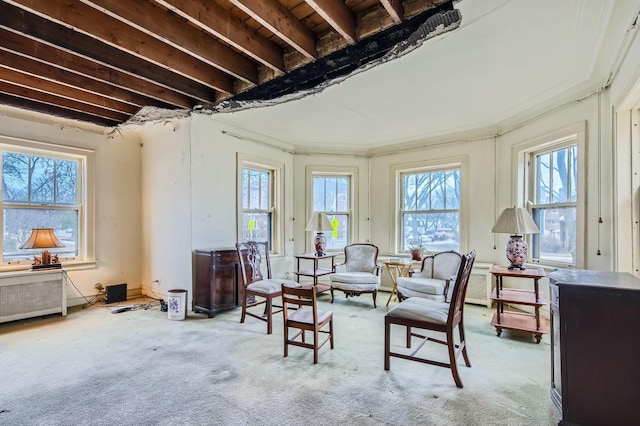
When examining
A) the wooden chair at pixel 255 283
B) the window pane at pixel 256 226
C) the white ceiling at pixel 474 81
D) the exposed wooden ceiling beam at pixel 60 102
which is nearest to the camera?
the white ceiling at pixel 474 81

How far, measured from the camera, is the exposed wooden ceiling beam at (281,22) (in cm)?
210

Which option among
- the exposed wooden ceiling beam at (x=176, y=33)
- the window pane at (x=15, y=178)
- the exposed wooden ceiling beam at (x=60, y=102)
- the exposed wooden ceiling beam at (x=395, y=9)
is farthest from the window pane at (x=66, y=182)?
the exposed wooden ceiling beam at (x=395, y=9)

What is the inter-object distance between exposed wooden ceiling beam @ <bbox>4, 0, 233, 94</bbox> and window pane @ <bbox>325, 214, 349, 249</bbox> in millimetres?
3244

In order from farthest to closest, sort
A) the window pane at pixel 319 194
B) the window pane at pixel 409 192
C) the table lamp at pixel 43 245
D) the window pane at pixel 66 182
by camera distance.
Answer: the window pane at pixel 319 194, the window pane at pixel 409 192, the window pane at pixel 66 182, the table lamp at pixel 43 245

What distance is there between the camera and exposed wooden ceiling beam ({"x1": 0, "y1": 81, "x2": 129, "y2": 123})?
3.44 metres

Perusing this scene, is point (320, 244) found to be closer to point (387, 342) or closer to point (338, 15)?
point (387, 342)

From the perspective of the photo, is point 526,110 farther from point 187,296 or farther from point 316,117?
point 187,296

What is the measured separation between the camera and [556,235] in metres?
3.87

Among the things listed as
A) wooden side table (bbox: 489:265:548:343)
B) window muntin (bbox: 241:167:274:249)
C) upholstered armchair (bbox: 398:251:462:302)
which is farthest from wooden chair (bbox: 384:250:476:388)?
window muntin (bbox: 241:167:274:249)

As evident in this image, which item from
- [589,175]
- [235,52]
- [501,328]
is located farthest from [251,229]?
[589,175]

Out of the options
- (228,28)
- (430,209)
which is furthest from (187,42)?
(430,209)

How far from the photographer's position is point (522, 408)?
2.05 meters

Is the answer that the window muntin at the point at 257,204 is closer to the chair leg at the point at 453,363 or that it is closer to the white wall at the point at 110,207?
the white wall at the point at 110,207

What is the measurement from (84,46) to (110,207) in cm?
288
